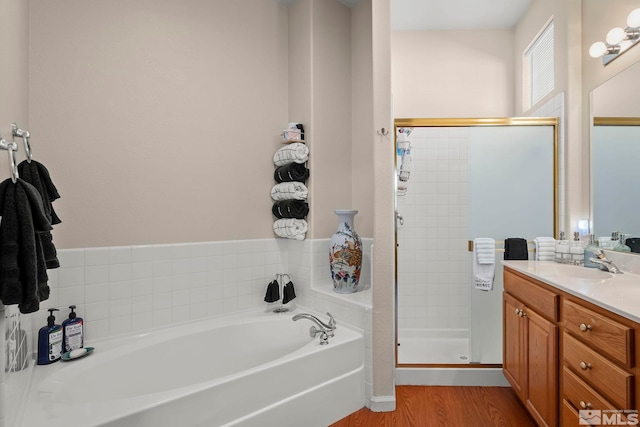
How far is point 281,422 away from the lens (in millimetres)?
1779

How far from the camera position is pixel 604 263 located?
6.33 ft

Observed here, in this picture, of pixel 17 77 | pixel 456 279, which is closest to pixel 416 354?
pixel 456 279

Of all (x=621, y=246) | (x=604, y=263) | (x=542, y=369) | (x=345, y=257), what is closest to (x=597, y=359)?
Result: (x=542, y=369)

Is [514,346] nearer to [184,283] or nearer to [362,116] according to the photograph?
[362,116]

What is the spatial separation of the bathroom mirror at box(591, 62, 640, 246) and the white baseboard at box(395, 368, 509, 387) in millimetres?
1202

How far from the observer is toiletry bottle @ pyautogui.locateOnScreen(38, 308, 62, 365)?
A: 180 cm

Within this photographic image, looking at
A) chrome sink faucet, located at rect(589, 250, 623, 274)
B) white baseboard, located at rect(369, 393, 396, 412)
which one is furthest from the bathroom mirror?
white baseboard, located at rect(369, 393, 396, 412)

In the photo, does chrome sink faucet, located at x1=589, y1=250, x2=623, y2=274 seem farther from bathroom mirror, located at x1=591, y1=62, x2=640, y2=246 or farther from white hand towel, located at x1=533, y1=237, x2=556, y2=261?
white hand towel, located at x1=533, y1=237, x2=556, y2=261

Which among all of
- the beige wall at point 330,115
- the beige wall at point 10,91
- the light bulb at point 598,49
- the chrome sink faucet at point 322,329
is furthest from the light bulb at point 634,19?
the beige wall at point 10,91

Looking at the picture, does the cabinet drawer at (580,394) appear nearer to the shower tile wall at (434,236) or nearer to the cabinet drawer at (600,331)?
the cabinet drawer at (600,331)

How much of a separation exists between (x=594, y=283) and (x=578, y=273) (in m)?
0.30

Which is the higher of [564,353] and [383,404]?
[564,353]

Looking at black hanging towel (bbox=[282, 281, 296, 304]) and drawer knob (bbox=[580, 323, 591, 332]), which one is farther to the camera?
black hanging towel (bbox=[282, 281, 296, 304])

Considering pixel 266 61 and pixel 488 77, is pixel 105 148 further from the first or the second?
pixel 488 77
